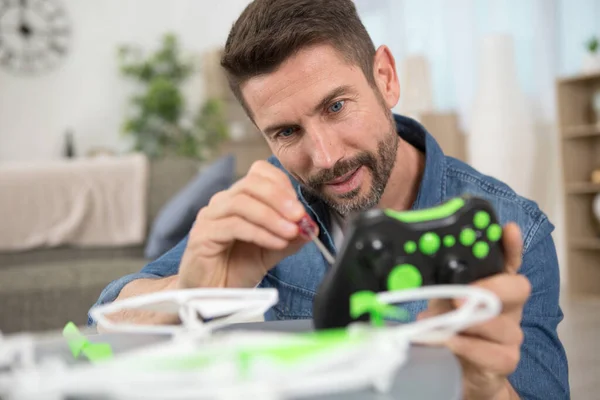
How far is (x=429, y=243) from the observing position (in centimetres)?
46

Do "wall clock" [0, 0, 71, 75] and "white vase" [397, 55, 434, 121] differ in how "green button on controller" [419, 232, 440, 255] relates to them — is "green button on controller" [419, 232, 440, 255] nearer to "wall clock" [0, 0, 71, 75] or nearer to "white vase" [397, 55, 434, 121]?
"white vase" [397, 55, 434, 121]

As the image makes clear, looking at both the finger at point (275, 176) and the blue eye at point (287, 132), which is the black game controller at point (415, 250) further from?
the blue eye at point (287, 132)

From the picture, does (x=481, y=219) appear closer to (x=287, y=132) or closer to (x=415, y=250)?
(x=415, y=250)

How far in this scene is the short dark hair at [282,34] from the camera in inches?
40.8

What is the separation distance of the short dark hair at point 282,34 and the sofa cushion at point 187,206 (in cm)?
138

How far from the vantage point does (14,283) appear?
2.28 metres

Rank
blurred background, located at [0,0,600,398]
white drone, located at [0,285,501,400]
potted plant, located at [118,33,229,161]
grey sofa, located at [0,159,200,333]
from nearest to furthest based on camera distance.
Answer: white drone, located at [0,285,501,400] → grey sofa, located at [0,159,200,333] → blurred background, located at [0,0,600,398] → potted plant, located at [118,33,229,161]

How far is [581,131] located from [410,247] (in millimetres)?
3137

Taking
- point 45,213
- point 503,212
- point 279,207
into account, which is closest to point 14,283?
point 45,213

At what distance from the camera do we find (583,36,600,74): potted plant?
10.4ft

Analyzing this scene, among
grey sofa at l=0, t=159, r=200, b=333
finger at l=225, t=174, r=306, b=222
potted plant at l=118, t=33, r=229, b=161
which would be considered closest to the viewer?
finger at l=225, t=174, r=306, b=222

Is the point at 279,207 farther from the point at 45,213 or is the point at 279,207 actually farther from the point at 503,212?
the point at 45,213

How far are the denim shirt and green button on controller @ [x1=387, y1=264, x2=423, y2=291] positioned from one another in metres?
0.40

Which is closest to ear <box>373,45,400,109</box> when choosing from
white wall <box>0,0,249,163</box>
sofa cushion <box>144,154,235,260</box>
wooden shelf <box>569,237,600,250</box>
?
sofa cushion <box>144,154,235,260</box>
